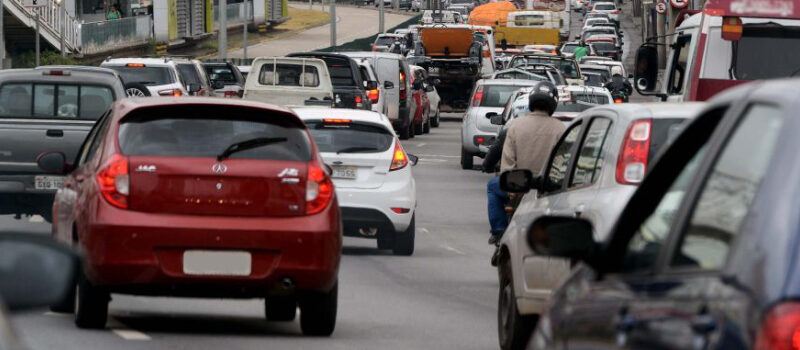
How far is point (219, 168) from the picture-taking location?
1048 cm

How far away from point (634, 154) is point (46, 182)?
9.42 m

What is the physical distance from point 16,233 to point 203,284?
657 cm

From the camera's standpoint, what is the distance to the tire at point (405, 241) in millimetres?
17422

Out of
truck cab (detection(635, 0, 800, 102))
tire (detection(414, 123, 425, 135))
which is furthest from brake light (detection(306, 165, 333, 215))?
tire (detection(414, 123, 425, 135))

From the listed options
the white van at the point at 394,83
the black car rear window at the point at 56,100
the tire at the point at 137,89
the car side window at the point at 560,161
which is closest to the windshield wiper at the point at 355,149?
the black car rear window at the point at 56,100

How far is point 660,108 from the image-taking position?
9.52 metres

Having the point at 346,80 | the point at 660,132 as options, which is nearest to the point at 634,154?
the point at 660,132

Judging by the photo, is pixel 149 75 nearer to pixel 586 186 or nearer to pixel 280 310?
pixel 280 310

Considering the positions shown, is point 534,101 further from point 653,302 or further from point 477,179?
point 477,179

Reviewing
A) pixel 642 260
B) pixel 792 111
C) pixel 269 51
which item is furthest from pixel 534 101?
pixel 269 51

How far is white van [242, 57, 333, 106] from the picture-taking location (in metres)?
29.7

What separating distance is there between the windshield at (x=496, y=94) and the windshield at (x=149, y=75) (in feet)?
18.1

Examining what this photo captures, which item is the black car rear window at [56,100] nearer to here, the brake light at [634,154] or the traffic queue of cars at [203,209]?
the traffic queue of cars at [203,209]

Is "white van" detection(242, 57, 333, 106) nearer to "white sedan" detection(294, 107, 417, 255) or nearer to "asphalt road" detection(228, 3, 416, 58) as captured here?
"white sedan" detection(294, 107, 417, 255)
